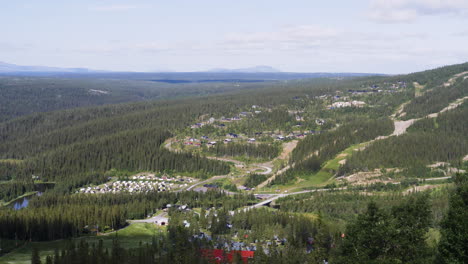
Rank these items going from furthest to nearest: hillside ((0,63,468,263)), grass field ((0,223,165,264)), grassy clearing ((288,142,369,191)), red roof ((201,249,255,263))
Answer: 1. grassy clearing ((288,142,369,191))
2. hillside ((0,63,468,263))
3. grass field ((0,223,165,264))
4. red roof ((201,249,255,263))

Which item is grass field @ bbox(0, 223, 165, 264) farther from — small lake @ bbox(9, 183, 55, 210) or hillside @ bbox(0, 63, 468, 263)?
small lake @ bbox(9, 183, 55, 210)

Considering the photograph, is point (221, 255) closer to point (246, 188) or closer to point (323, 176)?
point (246, 188)

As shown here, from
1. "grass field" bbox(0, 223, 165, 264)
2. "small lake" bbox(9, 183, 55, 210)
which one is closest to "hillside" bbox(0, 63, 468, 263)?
"grass field" bbox(0, 223, 165, 264)

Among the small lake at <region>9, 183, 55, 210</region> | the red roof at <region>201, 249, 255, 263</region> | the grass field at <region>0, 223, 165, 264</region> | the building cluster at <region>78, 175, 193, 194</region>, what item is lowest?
the small lake at <region>9, 183, 55, 210</region>

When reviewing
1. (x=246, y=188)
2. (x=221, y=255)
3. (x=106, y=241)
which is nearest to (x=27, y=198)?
(x=106, y=241)

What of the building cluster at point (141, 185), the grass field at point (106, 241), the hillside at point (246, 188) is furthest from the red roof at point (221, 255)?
Answer: the building cluster at point (141, 185)

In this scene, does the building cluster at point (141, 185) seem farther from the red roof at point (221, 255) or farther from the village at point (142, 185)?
the red roof at point (221, 255)
